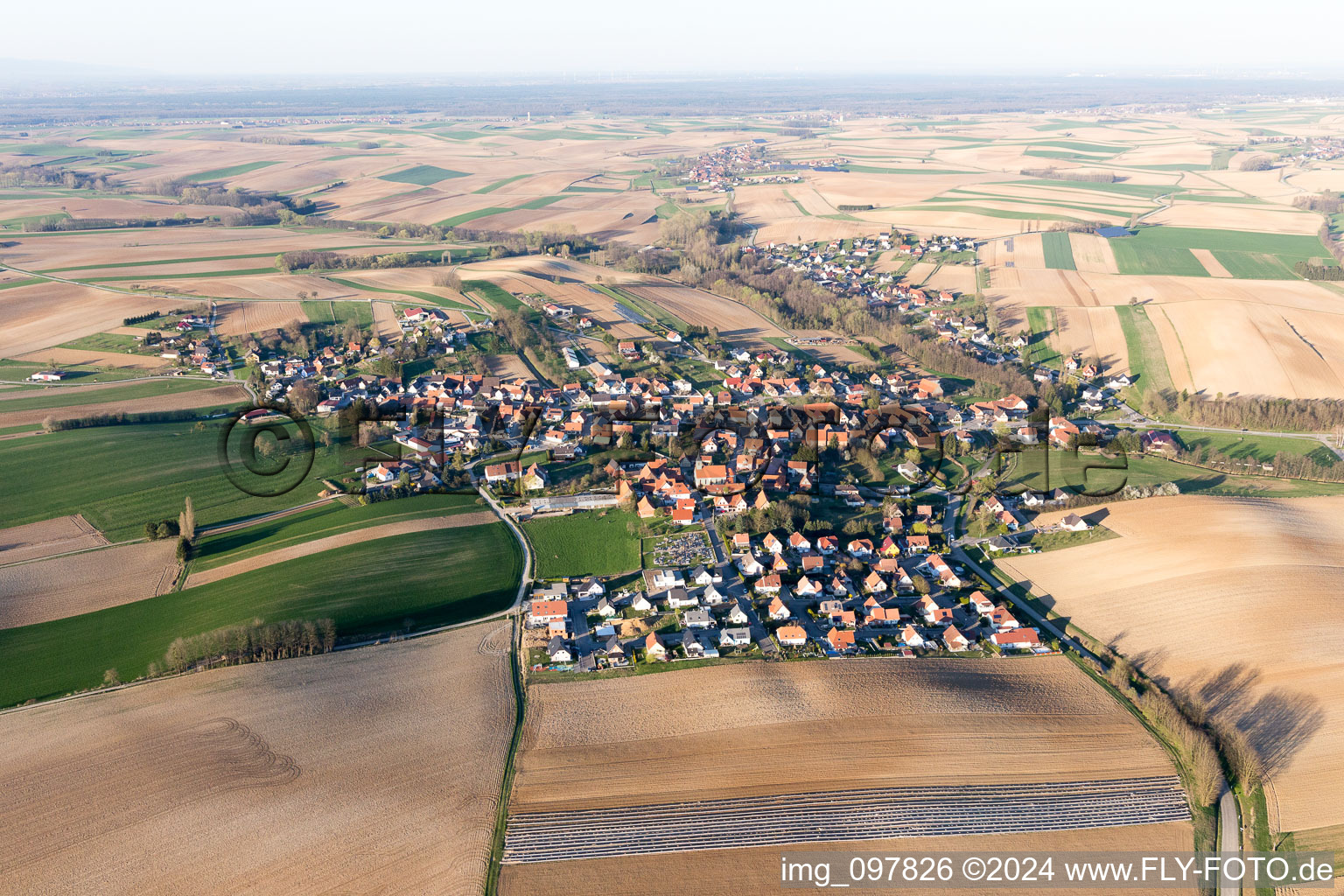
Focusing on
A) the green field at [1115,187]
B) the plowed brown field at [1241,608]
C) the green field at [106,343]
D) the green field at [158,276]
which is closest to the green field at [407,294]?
the green field at [158,276]

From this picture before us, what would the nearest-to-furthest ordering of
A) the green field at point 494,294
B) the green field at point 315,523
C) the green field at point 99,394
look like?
1. the green field at point 315,523
2. the green field at point 99,394
3. the green field at point 494,294

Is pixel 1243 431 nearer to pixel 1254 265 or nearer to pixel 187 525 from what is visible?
pixel 1254 265

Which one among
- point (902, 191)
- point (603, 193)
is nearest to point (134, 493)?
point (603, 193)

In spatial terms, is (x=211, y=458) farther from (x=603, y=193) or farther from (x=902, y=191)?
(x=902, y=191)

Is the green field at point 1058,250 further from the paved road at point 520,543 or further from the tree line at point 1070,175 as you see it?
the paved road at point 520,543
